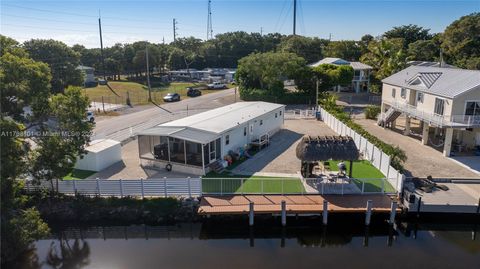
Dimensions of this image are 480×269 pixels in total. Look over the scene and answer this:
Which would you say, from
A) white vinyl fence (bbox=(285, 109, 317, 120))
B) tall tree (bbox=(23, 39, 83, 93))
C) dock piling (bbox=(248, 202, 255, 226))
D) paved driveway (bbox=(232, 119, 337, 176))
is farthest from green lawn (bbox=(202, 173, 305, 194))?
tall tree (bbox=(23, 39, 83, 93))

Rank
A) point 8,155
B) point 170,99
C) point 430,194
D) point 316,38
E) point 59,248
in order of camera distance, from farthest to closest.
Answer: point 316,38, point 170,99, point 430,194, point 59,248, point 8,155

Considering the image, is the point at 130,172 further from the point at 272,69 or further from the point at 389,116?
the point at 272,69

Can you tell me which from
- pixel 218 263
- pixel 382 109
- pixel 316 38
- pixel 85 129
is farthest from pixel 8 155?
pixel 316 38

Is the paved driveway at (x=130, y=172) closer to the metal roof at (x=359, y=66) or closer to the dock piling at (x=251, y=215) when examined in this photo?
the dock piling at (x=251, y=215)

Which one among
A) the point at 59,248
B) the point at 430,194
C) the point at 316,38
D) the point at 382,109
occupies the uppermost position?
the point at 316,38

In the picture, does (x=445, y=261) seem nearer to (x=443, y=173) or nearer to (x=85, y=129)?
(x=443, y=173)

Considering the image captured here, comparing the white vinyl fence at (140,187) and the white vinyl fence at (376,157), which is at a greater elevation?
the white vinyl fence at (376,157)

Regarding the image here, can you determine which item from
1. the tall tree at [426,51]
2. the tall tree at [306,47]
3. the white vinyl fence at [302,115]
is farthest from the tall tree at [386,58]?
the tall tree at [306,47]
